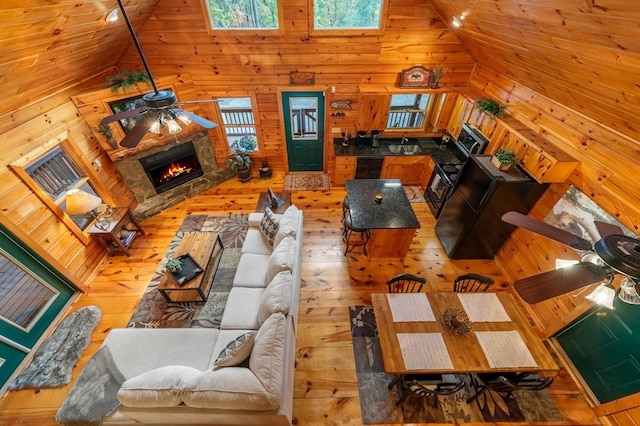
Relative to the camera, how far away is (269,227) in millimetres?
3826

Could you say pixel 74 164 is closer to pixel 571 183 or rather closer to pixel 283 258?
pixel 283 258

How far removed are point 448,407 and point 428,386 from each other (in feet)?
2.32

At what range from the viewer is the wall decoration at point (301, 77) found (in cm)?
493

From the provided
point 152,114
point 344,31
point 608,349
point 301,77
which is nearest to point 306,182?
point 301,77

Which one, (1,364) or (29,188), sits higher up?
(29,188)

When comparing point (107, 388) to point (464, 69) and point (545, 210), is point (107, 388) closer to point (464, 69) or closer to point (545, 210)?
point (545, 210)

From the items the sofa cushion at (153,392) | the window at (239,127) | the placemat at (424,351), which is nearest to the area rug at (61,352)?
the sofa cushion at (153,392)

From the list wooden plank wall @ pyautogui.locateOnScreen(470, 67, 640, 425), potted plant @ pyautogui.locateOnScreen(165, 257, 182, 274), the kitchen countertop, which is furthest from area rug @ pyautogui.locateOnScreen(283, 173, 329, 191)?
wooden plank wall @ pyautogui.locateOnScreen(470, 67, 640, 425)

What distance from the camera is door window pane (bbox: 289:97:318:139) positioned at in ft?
Result: 18.3

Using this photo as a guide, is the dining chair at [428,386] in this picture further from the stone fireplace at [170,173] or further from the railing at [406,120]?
the stone fireplace at [170,173]

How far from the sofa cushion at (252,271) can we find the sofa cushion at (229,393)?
4.25ft

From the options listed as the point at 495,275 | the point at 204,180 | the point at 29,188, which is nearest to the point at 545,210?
the point at 495,275

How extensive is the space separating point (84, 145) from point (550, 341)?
24.7ft

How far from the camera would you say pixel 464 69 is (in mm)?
4918
